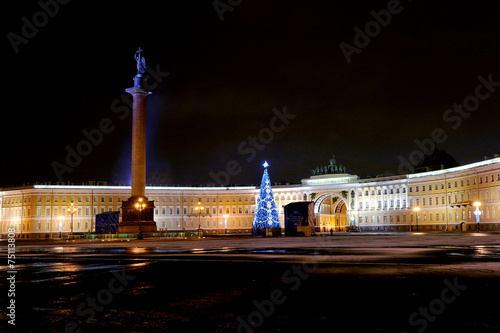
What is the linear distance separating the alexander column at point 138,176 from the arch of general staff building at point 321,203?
49.9 meters

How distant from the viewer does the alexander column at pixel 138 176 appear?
189 ft

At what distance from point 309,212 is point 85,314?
195ft

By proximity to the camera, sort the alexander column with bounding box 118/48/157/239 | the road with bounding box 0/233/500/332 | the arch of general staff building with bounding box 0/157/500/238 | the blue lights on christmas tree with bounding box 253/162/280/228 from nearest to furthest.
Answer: the road with bounding box 0/233/500/332 → the alexander column with bounding box 118/48/157/239 → the blue lights on christmas tree with bounding box 253/162/280/228 → the arch of general staff building with bounding box 0/157/500/238

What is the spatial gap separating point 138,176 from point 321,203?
91542 millimetres

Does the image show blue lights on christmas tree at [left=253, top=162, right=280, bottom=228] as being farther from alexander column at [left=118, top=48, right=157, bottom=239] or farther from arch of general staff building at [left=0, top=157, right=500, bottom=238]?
arch of general staff building at [left=0, top=157, right=500, bottom=238]

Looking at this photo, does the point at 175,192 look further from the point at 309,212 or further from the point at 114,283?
the point at 114,283

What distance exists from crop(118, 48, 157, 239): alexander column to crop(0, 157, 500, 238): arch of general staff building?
164 ft

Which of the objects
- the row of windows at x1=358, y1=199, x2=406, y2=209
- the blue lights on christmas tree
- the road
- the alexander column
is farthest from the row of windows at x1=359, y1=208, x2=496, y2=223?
the road

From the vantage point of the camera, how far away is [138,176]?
192 ft

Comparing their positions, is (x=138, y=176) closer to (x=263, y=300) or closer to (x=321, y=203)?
(x=263, y=300)

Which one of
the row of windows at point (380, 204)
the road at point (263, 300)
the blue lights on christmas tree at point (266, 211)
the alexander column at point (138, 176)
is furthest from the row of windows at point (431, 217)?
the road at point (263, 300)

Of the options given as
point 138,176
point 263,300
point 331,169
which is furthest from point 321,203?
point 263,300

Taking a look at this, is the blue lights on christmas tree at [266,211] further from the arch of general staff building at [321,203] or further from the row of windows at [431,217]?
the row of windows at [431,217]

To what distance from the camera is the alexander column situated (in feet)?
189
